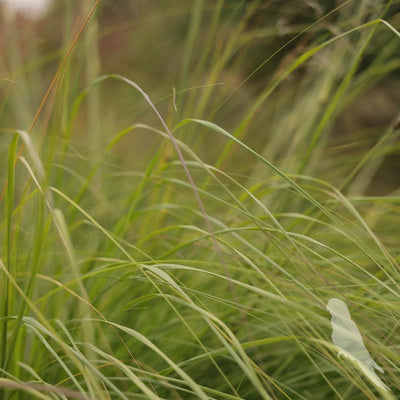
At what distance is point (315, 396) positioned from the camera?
0.85m

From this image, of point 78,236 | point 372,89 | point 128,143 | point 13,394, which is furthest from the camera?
point 128,143

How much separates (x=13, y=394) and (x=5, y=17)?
1103mm

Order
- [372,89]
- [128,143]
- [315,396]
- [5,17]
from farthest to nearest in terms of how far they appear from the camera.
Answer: [128,143] < [372,89] < [5,17] < [315,396]

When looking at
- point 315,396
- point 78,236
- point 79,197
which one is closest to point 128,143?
point 78,236

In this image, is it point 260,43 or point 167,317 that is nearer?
point 167,317

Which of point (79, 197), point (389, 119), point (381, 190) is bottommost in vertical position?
point (381, 190)

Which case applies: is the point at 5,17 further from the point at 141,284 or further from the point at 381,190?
the point at 381,190

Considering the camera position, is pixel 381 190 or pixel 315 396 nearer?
pixel 315 396

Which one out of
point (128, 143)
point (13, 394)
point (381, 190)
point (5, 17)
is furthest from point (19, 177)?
point (381, 190)

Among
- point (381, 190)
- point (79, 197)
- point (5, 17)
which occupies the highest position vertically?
point (5, 17)

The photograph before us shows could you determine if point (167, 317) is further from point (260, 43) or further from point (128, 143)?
point (128, 143)

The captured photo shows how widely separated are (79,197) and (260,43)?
1483mm

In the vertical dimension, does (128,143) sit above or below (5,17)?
below

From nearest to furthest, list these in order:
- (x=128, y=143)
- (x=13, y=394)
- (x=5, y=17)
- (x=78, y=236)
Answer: (x=13, y=394)
(x=78, y=236)
(x=5, y=17)
(x=128, y=143)
